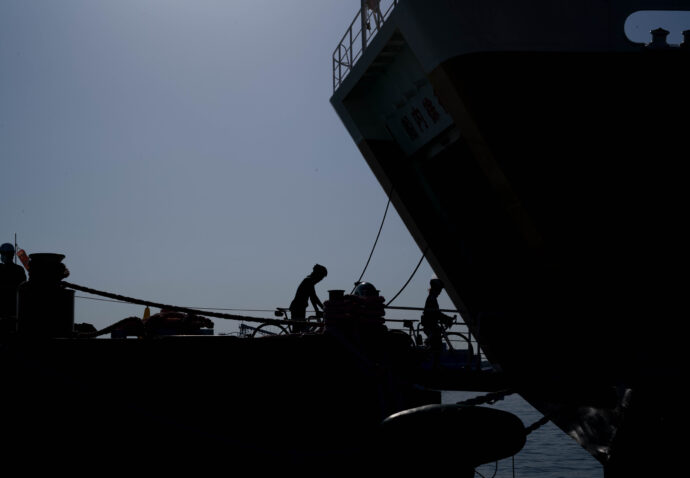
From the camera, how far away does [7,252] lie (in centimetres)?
951

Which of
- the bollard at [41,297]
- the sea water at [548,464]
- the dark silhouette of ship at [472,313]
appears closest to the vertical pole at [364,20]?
the dark silhouette of ship at [472,313]

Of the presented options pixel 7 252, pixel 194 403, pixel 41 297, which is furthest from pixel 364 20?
pixel 41 297

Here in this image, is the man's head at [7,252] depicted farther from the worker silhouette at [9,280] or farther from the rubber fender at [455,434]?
the rubber fender at [455,434]

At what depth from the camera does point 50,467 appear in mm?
6137

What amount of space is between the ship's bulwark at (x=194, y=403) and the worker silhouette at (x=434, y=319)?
117 inches

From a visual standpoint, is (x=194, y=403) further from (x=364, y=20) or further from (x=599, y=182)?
(x=364, y=20)

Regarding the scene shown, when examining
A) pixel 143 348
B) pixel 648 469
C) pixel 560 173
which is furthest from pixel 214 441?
pixel 560 173

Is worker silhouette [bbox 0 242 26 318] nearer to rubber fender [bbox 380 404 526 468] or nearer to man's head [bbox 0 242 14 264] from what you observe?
man's head [bbox 0 242 14 264]

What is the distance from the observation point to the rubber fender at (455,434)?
4.07m

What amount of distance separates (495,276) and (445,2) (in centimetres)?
545

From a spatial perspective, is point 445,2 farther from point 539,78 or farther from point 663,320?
point 663,320

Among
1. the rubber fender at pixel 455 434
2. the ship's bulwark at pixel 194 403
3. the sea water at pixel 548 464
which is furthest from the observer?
the sea water at pixel 548 464

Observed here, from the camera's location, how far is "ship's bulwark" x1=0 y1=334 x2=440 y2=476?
618 centimetres

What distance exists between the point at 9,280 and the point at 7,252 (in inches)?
20.6
